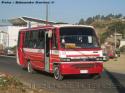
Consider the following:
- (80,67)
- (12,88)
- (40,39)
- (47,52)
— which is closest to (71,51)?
(80,67)

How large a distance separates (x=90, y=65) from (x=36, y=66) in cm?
454

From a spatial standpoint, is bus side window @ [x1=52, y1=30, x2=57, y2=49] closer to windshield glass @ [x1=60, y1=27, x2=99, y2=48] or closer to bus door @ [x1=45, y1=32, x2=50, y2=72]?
windshield glass @ [x1=60, y1=27, x2=99, y2=48]

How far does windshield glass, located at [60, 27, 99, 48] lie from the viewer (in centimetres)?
2045

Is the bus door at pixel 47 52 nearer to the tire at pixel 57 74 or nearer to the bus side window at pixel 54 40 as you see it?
the bus side window at pixel 54 40

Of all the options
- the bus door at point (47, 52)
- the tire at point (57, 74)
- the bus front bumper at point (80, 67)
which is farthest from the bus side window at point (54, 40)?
the bus front bumper at point (80, 67)

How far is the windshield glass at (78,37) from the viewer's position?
67.1ft

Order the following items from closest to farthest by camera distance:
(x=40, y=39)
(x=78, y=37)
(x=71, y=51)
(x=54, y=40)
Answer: (x=71, y=51) → (x=78, y=37) → (x=54, y=40) → (x=40, y=39)

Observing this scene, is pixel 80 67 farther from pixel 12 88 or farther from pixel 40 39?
pixel 12 88

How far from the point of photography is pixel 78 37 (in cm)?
2077

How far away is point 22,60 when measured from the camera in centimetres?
2725

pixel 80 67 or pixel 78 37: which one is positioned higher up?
pixel 78 37

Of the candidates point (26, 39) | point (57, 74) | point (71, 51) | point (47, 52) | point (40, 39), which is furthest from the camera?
point (26, 39)

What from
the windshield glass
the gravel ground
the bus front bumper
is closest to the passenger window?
the windshield glass

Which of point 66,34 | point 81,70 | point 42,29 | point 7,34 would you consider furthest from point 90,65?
point 7,34
